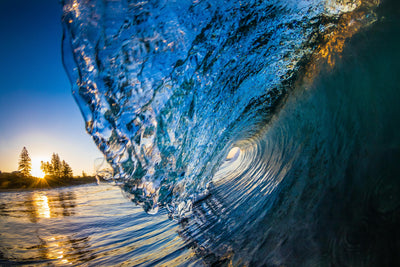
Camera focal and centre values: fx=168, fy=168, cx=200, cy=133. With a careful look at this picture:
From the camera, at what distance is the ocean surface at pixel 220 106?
4.21ft

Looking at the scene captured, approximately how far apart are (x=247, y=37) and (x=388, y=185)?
199cm

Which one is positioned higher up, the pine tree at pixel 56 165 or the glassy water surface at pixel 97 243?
the pine tree at pixel 56 165

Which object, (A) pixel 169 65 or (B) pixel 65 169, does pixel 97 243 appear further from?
(B) pixel 65 169

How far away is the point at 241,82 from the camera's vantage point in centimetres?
282

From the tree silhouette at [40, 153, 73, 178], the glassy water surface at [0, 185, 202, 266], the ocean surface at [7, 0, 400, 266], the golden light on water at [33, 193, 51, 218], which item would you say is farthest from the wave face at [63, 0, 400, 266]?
the tree silhouette at [40, 153, 73, 178]

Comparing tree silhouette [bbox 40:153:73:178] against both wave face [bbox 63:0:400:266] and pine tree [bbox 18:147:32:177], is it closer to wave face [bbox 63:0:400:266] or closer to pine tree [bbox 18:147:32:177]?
pine tree [bbox 18:147:32:177]

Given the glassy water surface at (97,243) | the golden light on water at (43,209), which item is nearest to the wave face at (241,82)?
the glassy water surface at (97,243)

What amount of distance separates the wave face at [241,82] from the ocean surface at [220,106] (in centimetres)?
1

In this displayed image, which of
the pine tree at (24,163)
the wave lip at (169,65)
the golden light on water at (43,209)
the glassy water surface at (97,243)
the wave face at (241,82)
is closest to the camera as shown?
the wave face at (241,82)

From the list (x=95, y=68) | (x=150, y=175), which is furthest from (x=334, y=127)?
(x=95, y=68)

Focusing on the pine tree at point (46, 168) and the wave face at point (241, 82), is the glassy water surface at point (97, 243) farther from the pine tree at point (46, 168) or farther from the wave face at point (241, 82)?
the pine tree at point (46, 168)

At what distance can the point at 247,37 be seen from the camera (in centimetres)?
213

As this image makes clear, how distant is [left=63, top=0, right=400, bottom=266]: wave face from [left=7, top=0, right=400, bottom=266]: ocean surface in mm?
11

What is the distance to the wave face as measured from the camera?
4.17 feet
